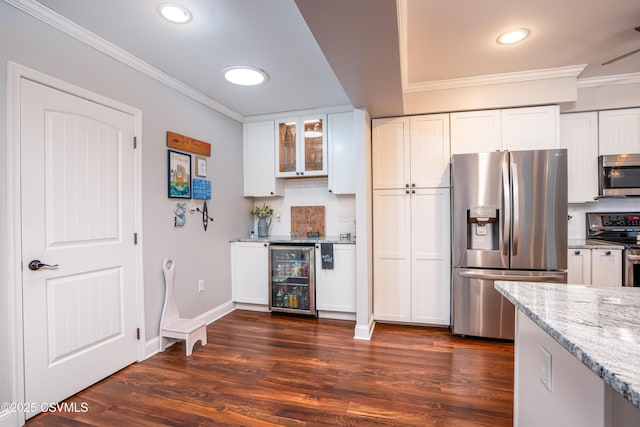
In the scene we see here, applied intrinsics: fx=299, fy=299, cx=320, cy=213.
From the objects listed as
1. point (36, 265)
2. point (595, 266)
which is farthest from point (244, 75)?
point (595, 266)

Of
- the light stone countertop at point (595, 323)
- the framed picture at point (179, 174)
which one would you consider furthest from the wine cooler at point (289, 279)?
the light stone countertop at point (595, 323)

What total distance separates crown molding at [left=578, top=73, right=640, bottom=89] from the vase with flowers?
12.0 ft

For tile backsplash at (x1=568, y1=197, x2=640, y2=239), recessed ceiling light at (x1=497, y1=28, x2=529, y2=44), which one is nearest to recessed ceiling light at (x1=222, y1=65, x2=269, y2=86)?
recessed ceiling light at (x1=497, y1=28, x2=529, y2=44)

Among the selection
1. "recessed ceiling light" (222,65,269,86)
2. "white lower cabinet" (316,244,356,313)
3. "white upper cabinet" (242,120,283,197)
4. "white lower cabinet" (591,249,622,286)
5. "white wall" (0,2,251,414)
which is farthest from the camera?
"white upper cabinet" (242,120,283,197)

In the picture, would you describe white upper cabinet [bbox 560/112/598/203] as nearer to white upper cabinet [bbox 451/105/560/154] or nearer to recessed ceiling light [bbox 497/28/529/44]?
white upper cabinet [bbox 451/105/560/154]

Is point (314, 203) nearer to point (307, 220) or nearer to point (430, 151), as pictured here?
point (307, 220)

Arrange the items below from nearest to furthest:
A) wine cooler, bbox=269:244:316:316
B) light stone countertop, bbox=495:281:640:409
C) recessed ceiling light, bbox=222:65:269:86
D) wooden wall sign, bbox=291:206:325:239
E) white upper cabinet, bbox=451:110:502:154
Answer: light stone countertop, bbox=495:281:640:409 < recessed ceiling light, bbox=222:65:269:86 < white upper cabinet, bbox=451:110:502:154 < wine cooler, bbox=269:244:316:316 < wooden wall sign, bbox=291:206:325:239

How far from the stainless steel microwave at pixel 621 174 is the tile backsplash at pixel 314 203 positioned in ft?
8.57

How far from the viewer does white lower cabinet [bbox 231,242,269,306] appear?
11.9ft

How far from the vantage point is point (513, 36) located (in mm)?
2223

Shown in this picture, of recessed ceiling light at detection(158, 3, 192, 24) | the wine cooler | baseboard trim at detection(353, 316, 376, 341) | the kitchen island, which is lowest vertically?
baseboard trim at detection(353, 316, 376, 341)

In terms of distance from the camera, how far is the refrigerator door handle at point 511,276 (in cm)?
264

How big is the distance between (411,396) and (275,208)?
9.21 ft

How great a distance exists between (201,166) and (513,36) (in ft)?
9.76
